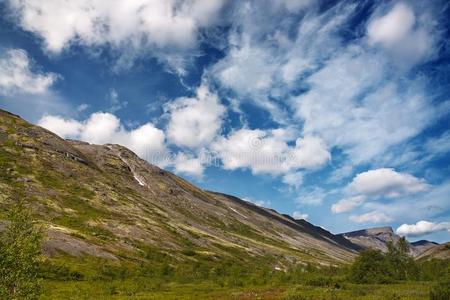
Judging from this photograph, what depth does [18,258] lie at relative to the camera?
92.6ft

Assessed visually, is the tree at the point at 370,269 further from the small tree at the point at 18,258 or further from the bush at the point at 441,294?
the small tree at the point at 18,258

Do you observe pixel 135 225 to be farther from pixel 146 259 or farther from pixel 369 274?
pixel 369 274

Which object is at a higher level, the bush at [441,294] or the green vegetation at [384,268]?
the green vegetation at [384,268]

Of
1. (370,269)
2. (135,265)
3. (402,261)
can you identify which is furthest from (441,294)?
(402,261)

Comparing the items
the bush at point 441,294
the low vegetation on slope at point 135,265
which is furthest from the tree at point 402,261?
the bush at point 441,294

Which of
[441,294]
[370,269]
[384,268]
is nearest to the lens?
[441,294]

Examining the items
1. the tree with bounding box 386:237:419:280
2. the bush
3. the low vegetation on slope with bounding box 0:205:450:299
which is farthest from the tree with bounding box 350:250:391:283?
the bush

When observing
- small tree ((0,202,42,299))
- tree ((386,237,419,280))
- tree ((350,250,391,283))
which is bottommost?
small tree ((0,202,42,299))

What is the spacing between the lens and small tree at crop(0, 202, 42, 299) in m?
27.2

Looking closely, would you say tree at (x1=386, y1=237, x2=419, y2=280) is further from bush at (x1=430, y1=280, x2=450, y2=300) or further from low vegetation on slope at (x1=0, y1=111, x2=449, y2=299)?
bush at (x1=430, y1=280, x2=450, y2=300)

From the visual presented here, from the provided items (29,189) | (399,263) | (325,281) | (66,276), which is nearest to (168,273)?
(66,276)

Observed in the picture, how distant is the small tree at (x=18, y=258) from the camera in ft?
89.3

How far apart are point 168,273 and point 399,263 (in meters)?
82.6

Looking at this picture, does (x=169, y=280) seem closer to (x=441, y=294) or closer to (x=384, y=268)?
(x=384, y=268)
